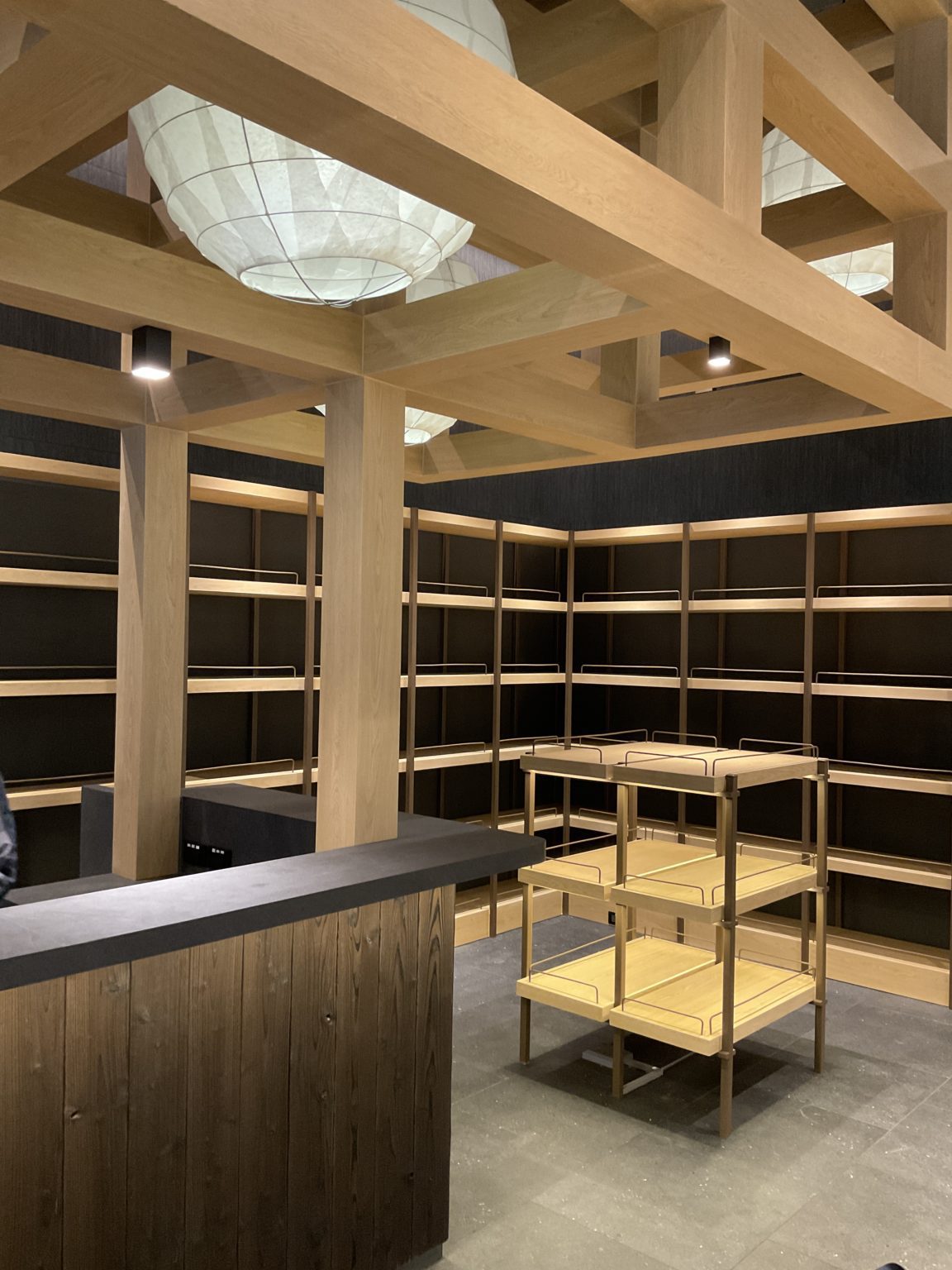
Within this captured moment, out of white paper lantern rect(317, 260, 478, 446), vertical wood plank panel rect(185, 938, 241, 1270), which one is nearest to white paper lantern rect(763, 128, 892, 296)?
white paper lantern rect(317, 260, 478, 446)

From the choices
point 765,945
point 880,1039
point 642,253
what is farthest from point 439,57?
point 765,945

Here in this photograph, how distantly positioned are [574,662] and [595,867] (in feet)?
8.87

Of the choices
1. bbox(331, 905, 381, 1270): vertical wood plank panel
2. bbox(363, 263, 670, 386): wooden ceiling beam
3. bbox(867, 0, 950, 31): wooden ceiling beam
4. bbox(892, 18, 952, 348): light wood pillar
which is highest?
bbox(867, 0, 950, 31): wooden ceiling beam

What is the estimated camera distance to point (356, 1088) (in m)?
2.34

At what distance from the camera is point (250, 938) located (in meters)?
2.11

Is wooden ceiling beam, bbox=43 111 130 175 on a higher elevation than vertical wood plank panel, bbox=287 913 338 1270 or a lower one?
higher

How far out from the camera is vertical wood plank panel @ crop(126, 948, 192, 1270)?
1.93 m

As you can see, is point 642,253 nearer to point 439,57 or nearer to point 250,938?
point 439,57

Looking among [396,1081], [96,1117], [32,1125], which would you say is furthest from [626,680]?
[32,1125]

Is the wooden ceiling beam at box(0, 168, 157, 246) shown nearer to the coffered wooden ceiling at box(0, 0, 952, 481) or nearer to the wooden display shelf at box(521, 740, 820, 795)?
the coffered wooden ceiling at box(0, 0, 952, 481)

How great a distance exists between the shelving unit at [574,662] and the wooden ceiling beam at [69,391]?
1066 mm

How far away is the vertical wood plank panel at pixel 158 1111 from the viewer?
1932mm

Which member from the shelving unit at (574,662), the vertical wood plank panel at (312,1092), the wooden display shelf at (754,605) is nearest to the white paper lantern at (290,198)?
the vertical wood plank panel at (312,1092)

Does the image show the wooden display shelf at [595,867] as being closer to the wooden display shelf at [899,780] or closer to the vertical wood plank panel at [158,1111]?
the wooden display shelf at [899,780]
